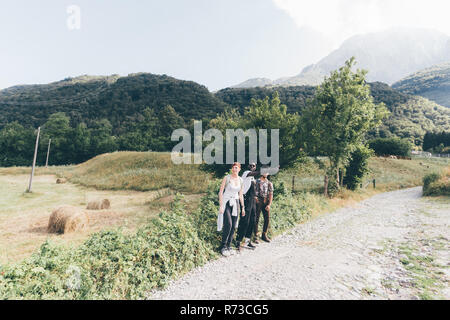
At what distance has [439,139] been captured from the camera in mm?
78688

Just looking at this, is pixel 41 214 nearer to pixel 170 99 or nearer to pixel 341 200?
pixel 341 200

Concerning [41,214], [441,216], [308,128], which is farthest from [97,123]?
[441,216]

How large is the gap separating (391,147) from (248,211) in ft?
218

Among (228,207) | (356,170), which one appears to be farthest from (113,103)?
(228,207)

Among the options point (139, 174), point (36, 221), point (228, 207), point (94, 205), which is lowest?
point (36, 221)

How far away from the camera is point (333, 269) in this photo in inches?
212

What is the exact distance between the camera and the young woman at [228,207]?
21.0ft

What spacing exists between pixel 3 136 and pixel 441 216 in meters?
99.4

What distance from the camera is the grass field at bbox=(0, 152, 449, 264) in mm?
11977

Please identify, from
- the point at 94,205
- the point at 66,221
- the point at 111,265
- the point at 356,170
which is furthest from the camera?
the point at 356,170

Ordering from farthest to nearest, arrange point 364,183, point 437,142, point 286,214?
point 437,142 → point 364,183 → point 286,214

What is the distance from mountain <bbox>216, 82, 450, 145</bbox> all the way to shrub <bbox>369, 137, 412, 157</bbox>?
80.6 feet

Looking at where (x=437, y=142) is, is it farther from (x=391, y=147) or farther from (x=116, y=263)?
(x=116, y=263)

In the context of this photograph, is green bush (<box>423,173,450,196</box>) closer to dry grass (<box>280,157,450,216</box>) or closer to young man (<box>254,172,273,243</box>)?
dry grass (<box>280,157,450,216</box>)
